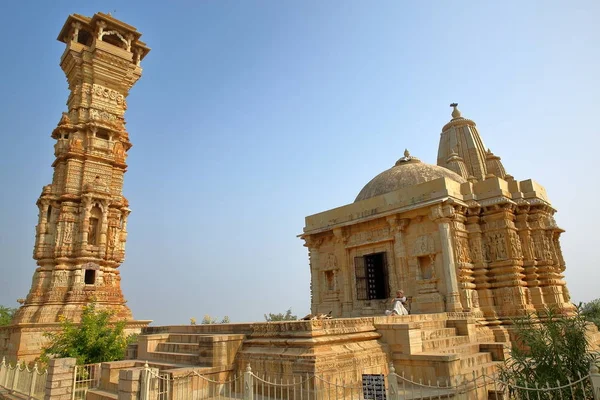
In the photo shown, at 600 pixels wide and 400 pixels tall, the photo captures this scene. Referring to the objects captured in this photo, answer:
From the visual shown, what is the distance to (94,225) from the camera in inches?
719

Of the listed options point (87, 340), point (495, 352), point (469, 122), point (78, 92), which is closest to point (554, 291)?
point (495, 352)

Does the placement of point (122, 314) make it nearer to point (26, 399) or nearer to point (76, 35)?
point (26, 399)

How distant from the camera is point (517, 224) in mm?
13375

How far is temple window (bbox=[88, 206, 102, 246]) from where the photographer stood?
18016 millimetres

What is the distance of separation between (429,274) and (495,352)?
13.4 feet

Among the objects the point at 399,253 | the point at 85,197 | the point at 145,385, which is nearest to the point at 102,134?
the point at 85,197

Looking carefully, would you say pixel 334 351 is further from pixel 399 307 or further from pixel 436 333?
pixel 399 307

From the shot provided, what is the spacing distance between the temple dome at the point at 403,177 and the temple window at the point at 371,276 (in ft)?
8.53

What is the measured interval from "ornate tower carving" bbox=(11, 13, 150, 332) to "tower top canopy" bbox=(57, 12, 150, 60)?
49 mm

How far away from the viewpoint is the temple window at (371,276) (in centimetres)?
1447

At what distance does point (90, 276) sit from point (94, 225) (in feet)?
7.78

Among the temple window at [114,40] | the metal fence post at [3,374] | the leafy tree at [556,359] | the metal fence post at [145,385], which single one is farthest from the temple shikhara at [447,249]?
the temple window at [114,40]

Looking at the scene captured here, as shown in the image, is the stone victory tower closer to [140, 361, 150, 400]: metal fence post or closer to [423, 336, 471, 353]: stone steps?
[140, 361, 150, 400]: metal fence post

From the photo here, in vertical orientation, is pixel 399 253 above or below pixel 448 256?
above
